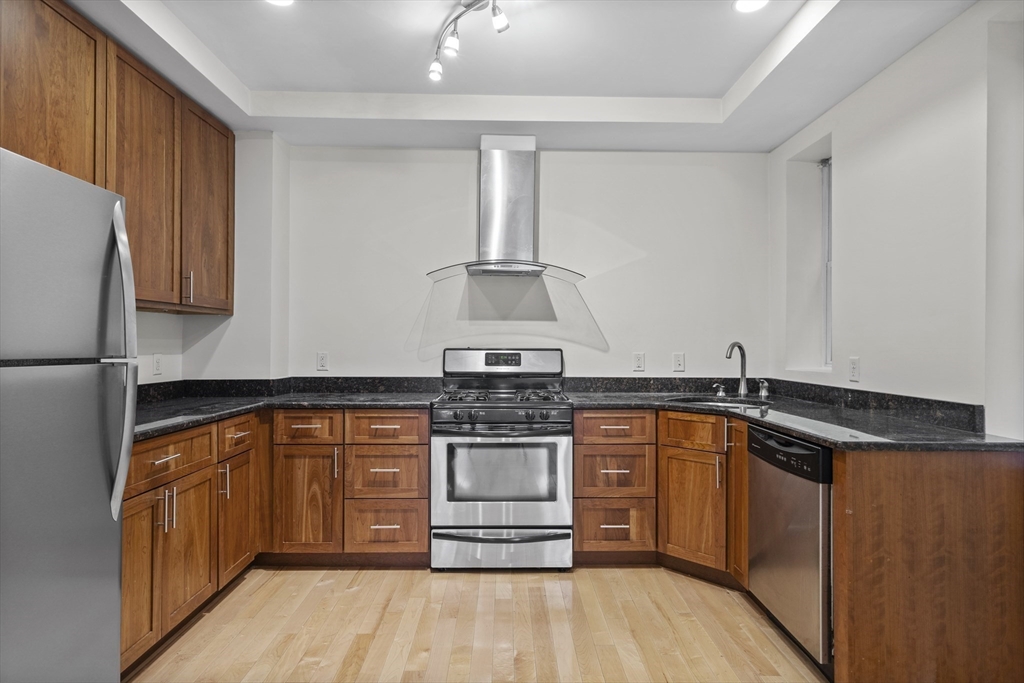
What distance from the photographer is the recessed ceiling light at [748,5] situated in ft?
7.25

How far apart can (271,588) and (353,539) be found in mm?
438

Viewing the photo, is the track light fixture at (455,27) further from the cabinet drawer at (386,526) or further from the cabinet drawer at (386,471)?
the cabinet drawer at (386,526)

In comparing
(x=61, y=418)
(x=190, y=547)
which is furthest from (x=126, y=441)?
(x=190, y=547)

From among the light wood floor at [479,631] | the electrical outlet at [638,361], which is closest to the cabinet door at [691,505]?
the light wood floor at [479,631]

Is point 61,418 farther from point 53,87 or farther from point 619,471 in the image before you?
point 619,471

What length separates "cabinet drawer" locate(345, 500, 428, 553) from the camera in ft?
9.87

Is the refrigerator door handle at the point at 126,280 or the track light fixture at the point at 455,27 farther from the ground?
the track light fixture at the point at 455,27

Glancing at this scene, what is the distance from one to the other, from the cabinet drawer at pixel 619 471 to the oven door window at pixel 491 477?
0.63ft

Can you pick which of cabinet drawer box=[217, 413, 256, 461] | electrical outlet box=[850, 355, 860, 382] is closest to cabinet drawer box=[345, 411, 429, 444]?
cabinet drawer box=[217, 413, 256, 461]

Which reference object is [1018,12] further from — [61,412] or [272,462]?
[272,462]

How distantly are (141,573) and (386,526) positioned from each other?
1.22 metres

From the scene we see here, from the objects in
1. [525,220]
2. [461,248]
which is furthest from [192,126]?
[525,220]

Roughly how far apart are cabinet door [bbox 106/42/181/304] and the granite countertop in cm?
60

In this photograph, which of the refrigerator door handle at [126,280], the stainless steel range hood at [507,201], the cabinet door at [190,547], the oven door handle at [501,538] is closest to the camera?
the refrigerator door handle at [126,280]
